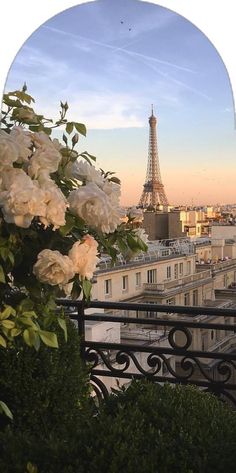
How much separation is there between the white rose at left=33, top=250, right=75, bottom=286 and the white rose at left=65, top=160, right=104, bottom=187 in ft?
0.54

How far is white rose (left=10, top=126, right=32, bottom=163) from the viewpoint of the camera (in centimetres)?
80

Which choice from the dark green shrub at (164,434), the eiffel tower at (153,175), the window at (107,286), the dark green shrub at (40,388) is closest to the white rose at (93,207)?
the dark green shrub at (164,434)

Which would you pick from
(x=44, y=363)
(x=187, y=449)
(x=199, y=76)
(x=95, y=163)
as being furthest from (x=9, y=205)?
(x=199, y=76)

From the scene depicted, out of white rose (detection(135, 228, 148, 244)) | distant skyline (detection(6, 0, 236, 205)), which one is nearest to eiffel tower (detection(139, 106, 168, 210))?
distant skyline (detection(6, 0, 236, 205))

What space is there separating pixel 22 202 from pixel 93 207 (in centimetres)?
10

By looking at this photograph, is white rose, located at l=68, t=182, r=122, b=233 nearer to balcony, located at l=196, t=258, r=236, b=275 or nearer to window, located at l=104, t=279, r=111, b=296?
window, located at l=104, t=279, r=111, b=296

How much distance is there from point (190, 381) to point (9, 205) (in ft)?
3.30

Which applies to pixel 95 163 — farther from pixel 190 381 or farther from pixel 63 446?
pixel 190 381

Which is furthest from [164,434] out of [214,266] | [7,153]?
[214,266]

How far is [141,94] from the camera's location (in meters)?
7.85

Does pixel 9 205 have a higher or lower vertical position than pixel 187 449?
higher

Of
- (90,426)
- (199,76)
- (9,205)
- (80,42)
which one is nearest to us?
(9,205)

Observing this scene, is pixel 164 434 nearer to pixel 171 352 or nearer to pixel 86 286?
pixel 86 286

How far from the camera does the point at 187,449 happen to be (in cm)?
75
